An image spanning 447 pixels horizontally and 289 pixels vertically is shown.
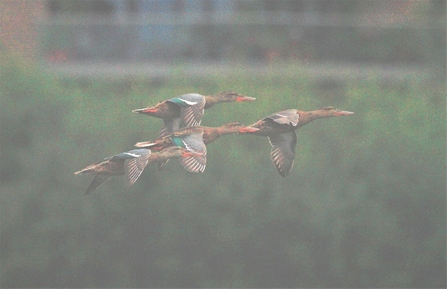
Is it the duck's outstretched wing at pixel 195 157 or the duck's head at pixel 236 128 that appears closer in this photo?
the duck's outstretched wing at pixel 195 157

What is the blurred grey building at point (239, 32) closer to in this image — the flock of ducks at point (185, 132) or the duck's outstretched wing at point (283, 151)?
the duck's outstretched wing at point (283, 151)

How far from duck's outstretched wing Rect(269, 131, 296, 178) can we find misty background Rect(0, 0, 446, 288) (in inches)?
256

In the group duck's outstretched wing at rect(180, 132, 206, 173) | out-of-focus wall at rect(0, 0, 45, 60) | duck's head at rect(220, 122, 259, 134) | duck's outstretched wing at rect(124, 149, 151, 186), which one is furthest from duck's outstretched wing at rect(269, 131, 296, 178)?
out-of-focus wall at rect(0, 0, 45, 60)

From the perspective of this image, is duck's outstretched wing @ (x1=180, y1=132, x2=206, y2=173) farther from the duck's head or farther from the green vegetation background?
the green vegetation background

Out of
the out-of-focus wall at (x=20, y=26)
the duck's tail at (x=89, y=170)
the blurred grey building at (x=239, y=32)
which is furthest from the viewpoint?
the out-of-focus wall at (x=20, y=26)

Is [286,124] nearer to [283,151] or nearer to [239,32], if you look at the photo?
[283,151]

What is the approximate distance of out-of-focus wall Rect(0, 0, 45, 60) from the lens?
34.3 feet

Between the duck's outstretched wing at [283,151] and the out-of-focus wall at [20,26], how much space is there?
24.6 ft

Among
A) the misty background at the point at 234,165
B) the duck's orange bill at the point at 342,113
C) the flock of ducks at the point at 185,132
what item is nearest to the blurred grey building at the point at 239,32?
the misty background at the point at 234,165

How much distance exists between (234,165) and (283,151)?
7.45 metres

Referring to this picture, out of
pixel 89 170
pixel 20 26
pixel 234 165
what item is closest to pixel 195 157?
pixel 89 170

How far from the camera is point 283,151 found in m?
3.04

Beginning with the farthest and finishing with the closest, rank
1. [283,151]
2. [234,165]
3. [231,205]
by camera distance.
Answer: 1. [231,205]
2. [234,165]
3. [283,151]

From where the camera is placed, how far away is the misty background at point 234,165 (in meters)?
9.95
